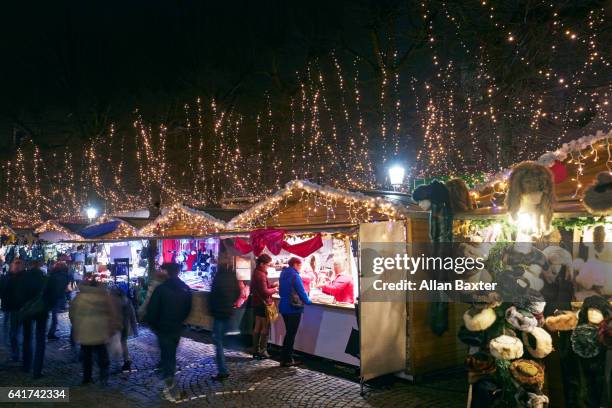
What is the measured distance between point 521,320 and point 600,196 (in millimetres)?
1411

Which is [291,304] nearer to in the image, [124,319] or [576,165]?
[124,319]

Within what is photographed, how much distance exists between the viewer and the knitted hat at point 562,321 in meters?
4.54

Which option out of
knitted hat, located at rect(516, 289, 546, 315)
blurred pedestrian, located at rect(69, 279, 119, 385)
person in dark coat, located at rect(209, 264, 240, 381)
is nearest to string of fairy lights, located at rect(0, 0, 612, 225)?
knitted hat, located at rect(516, 289, 546, 315)

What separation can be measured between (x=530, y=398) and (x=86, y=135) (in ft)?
63.8

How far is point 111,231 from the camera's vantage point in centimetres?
1434

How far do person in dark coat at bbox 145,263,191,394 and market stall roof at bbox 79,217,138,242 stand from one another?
8.29 meters

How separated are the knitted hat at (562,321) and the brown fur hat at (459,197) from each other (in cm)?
165

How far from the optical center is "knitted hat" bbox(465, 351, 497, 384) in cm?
463

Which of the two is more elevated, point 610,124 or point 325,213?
point 610,124

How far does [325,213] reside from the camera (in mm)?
8445

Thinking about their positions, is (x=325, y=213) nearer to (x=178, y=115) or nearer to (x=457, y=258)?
(x=457, y=258)

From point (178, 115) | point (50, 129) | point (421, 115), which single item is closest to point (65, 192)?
point (50, 129)

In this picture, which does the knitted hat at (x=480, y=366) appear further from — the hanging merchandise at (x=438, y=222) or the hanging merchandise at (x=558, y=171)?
the hanging merchandise at (x=558, y=171)

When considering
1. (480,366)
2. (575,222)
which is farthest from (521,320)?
(575,222)
